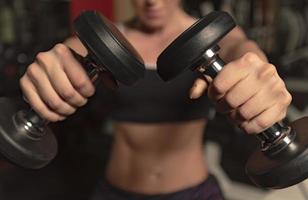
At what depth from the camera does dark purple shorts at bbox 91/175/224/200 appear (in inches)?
38.8

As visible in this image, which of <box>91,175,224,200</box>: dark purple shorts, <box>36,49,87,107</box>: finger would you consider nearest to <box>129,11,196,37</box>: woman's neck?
<box>91,175,224,200</box>: dark purple shorts

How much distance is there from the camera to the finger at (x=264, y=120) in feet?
1.85

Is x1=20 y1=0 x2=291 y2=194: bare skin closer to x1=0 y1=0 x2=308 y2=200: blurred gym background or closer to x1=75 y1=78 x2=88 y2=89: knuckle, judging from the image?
x1=75 y1=78 x2=88 y2=89: knuckle

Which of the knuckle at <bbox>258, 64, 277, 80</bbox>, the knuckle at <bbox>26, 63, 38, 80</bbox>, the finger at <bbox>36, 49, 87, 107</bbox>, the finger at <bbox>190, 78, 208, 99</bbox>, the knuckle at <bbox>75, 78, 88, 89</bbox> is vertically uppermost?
the knuckle at <bbox>26, 63, 38, 80</bbox>

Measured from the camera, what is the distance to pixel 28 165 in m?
0.61

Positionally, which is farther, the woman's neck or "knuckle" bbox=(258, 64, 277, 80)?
the woman's neck

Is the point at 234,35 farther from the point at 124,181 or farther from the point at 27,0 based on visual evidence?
the point at 27,0

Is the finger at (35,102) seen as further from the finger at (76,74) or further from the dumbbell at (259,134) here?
the dumbbell at (259,134)

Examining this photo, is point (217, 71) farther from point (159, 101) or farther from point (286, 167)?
point (159, 101)

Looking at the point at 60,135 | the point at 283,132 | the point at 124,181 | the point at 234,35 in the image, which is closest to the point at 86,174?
the point at 60,135

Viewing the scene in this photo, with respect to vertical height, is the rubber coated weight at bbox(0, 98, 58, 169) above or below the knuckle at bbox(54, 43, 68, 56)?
below

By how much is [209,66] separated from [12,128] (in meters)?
0.29

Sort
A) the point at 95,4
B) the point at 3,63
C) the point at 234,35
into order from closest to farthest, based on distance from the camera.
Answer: the point at 234,35 < the point at 95,4 < the point at 3,63

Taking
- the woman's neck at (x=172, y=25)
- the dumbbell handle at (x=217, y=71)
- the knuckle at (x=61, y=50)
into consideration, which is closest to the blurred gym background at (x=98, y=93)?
the woman's neck at (x=172, y=25)
